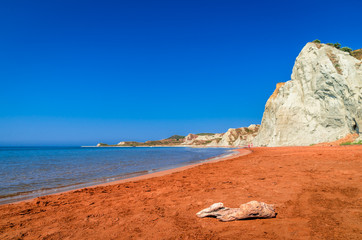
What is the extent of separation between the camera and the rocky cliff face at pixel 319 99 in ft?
82.5

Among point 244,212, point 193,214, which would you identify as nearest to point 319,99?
point 244,212

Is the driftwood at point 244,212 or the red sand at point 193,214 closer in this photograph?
the red sand at point 193,214

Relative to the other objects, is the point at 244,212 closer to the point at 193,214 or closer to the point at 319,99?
the point at 193,214

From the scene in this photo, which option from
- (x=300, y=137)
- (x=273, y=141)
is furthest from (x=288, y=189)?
(x=273, y=141)

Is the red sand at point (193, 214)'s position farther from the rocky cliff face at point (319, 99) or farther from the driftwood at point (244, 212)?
the rocky cliff face at point (319, 99)

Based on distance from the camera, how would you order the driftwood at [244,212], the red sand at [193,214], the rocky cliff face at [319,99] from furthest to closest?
the rocky cliff face at [319,99] → the driftwood at [244,212] → the red sand at [193,214]

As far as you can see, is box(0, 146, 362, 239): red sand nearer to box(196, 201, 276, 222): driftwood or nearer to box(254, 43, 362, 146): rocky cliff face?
box(196, 201, 276, 222): driftwood

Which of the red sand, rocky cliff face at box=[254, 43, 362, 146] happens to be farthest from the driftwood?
rocky cliff face at box=[254, 43, 362, 146]

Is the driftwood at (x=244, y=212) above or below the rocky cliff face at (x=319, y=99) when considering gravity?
below

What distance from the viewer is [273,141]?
38062mm

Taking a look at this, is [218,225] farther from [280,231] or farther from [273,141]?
[273,141]

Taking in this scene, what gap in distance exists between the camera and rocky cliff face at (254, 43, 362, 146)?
990 inches

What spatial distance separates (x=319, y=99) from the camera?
98.4ft

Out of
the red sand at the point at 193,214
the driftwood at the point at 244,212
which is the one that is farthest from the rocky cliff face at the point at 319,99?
the driftwood at the point at 244,212
